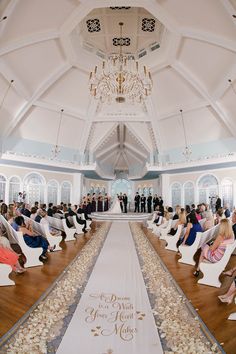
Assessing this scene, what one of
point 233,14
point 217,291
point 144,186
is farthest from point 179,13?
point 144,186

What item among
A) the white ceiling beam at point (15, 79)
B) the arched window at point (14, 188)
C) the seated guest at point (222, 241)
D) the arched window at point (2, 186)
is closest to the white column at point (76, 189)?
the arched window at point (14, 188)

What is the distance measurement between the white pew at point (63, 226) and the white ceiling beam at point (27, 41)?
764 cm

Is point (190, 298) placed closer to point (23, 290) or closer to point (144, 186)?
point (23, 290)

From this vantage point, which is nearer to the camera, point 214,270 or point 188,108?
point 214,270

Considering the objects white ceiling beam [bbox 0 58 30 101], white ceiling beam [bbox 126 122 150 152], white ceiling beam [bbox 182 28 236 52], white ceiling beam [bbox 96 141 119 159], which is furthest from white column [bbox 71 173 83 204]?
white ceiling beam [bbox 182 28 236 52]

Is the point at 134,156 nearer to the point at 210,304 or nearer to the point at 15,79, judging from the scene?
the point at 15,79

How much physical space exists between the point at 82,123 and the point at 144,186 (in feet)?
34.7

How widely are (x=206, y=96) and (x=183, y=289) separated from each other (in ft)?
44.5

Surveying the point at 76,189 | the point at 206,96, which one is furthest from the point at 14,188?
the point at 206,96

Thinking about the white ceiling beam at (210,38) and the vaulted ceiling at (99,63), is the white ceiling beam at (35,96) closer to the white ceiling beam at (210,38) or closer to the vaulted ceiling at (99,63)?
the vaulted ceiling at (99,63)

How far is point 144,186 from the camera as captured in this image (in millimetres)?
25734

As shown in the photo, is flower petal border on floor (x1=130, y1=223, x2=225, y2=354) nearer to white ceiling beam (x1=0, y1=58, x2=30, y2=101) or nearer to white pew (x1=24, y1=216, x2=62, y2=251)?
white pew (x1=24, y1=216, x2=62, y2=251)

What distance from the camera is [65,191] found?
19.2m

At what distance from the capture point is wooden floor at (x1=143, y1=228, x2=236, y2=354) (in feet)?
→ 8.02
